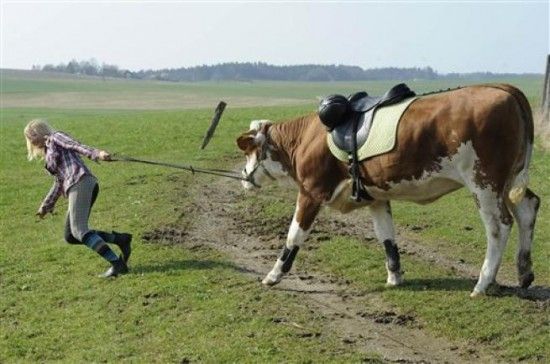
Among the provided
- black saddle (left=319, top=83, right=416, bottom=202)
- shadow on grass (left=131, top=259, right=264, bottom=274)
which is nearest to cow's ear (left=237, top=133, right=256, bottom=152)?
black saddle (left=319, top=83, right=416, bottom=202)

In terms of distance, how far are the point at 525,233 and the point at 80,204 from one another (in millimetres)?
5519

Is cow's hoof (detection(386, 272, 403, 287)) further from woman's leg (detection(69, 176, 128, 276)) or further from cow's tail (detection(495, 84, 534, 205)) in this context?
woman's leg (detection(69, 176, 128, 276))

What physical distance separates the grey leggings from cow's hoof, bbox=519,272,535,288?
5.44 meters

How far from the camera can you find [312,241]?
40.4ft

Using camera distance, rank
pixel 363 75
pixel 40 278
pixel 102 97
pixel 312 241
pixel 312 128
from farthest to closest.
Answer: pixel 363 75
pixel 102 97
pixel 312 241
pixel 40 278
pixel 312 128

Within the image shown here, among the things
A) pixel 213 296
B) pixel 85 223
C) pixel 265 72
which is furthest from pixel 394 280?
pixel 265 72

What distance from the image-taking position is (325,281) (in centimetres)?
1037

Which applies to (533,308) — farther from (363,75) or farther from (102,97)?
(363,75)

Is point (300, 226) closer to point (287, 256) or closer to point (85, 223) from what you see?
point (287, 256)

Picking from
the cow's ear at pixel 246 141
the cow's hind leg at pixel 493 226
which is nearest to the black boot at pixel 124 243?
the cow's ear at pixel 246 141

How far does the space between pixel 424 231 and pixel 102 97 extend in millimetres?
77206

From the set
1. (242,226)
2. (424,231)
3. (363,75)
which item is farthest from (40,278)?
(363,75)

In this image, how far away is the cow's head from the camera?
34.9ft

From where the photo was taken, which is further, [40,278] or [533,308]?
[40,278]
